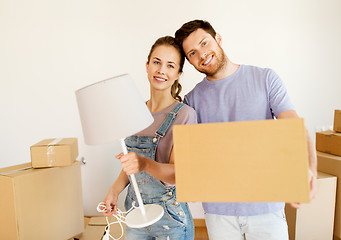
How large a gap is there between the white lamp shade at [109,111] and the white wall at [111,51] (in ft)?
4.86

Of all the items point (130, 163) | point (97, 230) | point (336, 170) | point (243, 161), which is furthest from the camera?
point (97, 230)

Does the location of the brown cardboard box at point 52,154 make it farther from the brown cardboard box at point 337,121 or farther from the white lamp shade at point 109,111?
the brown cardboard box at point 337,121

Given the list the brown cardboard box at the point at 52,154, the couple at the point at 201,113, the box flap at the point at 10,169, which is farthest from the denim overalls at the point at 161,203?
the box flap at the point at 10,169

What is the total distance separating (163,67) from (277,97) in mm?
460

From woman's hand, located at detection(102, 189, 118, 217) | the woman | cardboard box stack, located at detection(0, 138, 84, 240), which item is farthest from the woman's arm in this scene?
cardboard box stack, located at detection(0, 138, 84, 240)

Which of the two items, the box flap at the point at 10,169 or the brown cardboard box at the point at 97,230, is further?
the brown cardboard box at the point at 97,230

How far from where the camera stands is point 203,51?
3.72 ft

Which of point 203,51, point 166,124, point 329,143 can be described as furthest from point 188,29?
point 329,143

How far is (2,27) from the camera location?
2262mm

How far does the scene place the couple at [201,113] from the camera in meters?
1.01

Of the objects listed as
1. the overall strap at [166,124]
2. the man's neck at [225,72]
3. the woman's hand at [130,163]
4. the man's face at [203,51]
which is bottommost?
the woman's hand at [130,163]

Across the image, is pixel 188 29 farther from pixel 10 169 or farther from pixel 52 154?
pixel 10 169

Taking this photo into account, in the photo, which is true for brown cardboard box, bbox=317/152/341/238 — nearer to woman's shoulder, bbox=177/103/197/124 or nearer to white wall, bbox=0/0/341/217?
white wall, bbox=0/0/341/217

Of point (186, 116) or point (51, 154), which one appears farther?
point (51, 154)
